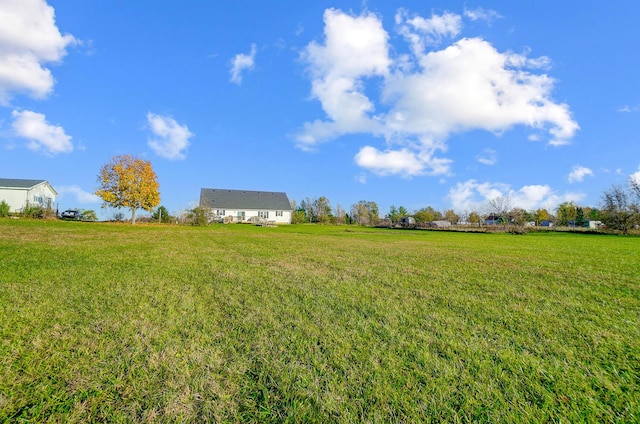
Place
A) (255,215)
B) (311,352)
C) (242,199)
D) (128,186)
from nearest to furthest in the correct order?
1. (311,352)
2. (128,186)
3. (255,215)
4. (242,199)

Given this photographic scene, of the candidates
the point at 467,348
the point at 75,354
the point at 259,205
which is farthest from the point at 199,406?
the point at 259,205

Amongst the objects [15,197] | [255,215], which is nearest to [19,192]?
[15,197]

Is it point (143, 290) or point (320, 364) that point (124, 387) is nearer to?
point (320, 364)

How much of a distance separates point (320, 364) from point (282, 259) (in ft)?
20.1

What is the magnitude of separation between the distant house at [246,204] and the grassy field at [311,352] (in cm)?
5129

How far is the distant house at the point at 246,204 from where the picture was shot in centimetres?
5566

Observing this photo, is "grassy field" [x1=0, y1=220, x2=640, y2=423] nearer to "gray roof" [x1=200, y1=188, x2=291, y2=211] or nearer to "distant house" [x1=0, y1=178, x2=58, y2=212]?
"distant house" [x1=0, y1=178, x2=58, y2=212]

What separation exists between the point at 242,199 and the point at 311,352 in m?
57.1

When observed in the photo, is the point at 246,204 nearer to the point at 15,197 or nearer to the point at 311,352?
the point at 15,197

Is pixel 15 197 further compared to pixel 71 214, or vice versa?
pixel 15 197

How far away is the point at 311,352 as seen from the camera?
8.52 ft

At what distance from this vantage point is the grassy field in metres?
1.88

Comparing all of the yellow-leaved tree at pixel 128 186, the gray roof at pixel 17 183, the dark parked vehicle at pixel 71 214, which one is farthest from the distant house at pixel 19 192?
the yellow-leaved tree at pixel 128 186

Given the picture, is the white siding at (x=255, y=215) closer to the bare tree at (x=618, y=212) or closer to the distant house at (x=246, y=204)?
the distant house at (x=246, y=204)
